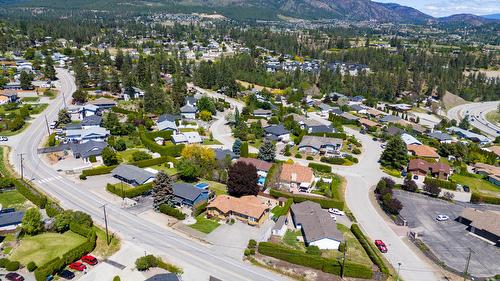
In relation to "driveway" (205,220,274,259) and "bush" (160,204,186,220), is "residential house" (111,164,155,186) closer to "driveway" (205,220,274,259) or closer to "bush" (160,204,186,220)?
"bush" (160,204,186,220)

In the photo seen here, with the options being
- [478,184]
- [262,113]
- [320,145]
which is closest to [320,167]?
[320,145]

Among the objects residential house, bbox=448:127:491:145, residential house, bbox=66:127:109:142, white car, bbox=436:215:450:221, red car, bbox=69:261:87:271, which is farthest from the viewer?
residential house, bbox=448:127:491:145

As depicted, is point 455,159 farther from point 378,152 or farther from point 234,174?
point 234,174

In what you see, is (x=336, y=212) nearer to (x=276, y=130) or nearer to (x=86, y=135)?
(x=276, y=130)

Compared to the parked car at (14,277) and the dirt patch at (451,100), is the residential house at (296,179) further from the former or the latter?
the dirt patch at (451,100)

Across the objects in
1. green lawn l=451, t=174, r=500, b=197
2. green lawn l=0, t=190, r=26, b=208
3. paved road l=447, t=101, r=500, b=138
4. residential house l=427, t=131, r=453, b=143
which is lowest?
paved road l=447, t=101, r=500, b=138

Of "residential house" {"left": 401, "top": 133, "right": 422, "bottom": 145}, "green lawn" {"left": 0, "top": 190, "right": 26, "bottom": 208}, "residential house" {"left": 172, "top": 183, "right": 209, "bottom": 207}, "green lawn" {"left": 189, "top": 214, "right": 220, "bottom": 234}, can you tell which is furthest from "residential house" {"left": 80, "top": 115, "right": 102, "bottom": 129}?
"residential house" {"left": 401, "top": 133, "right": 422, "bottom": 145}

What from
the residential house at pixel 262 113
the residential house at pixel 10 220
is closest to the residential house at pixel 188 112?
the residential house at pixel 262 113
